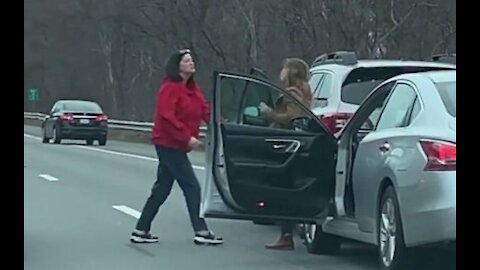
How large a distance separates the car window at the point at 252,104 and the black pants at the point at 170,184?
0.78 metres

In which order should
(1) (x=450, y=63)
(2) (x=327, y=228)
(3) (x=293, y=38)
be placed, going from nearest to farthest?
(2) (x=327, y=228) → (1) (x=450, y=63) → (3) (x=293, y=38)

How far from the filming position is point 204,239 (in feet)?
38.1

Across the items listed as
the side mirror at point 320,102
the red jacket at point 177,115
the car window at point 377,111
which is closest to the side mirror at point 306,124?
the car window at point 377,111

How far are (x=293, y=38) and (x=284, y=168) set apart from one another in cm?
3124

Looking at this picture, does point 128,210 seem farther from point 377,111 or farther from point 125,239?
point 377,111

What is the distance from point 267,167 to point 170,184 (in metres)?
1.75

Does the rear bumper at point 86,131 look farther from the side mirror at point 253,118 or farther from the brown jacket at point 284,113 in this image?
the brown jacket at point 284,113

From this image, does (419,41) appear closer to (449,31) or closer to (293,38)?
(449,31)

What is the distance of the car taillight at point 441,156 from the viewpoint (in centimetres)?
835

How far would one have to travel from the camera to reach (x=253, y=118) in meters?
11.0

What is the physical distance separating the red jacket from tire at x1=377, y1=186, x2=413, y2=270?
2.58 metres

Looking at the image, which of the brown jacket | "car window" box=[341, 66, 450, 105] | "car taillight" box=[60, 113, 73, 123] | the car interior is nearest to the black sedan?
"car taillight" box=[60, 113, 73, 123]

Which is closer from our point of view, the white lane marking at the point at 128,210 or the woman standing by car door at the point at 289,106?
the woman standing by car door at the point at 289,106
